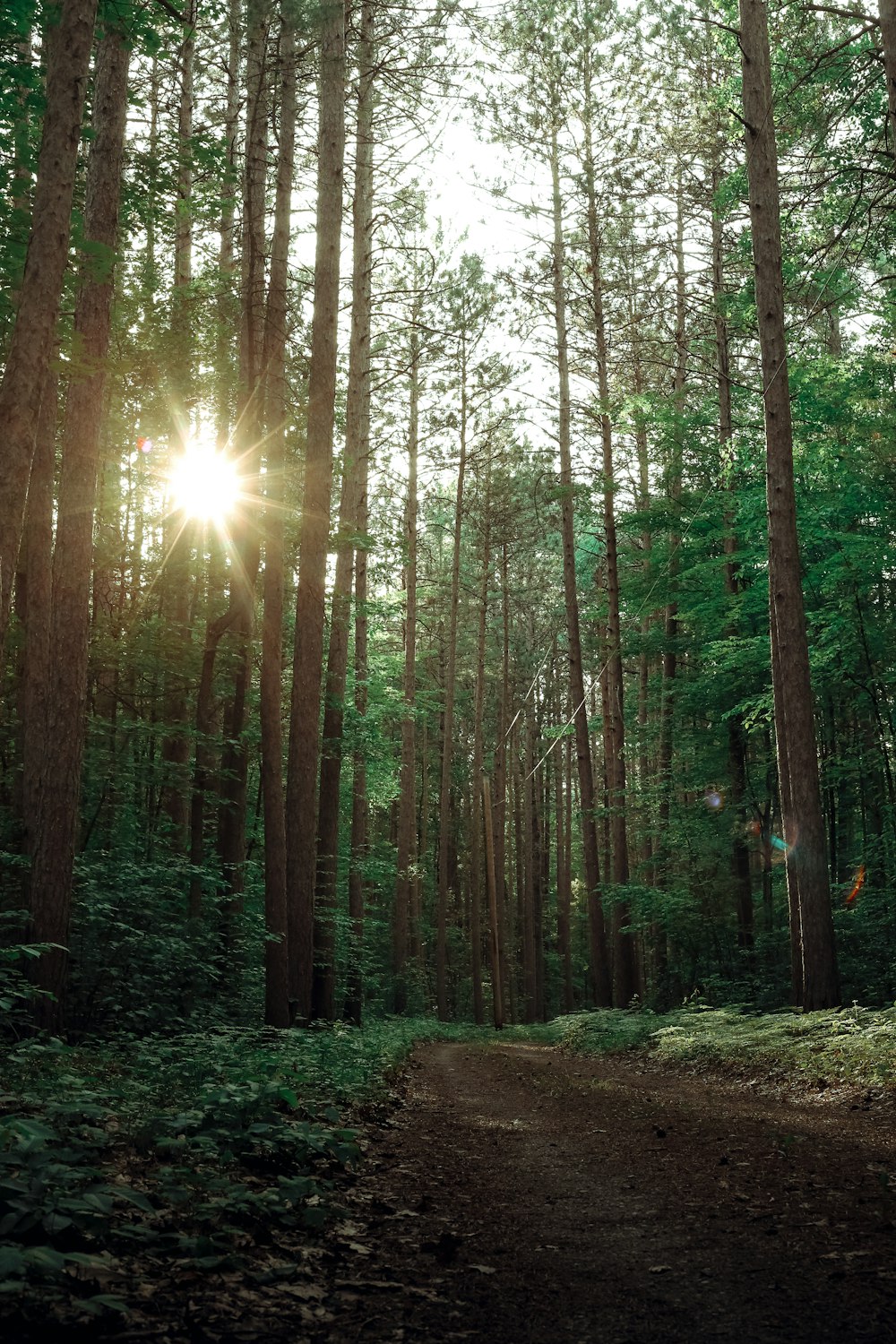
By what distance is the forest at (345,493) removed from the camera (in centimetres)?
890

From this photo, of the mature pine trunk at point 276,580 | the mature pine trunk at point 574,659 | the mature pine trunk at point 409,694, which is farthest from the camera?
the mature pine trunk at point 409,694

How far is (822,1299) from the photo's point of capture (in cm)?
310

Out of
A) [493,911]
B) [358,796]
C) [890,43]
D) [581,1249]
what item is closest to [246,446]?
[890,43]

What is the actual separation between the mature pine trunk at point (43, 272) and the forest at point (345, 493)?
0.10 feet

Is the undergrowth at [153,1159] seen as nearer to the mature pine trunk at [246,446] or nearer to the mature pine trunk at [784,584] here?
the mature pine trunk at [784,584]

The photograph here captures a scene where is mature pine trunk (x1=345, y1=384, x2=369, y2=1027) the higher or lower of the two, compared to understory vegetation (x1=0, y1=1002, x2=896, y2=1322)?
higher

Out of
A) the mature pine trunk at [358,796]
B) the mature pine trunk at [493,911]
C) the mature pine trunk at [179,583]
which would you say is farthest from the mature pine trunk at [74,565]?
the mature pine trunk at [493,911]

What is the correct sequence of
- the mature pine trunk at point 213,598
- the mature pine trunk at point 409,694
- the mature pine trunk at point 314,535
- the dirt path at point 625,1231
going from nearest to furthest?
1. the dirt path at point 625,1231
2. the mature pine trunk at point 314,535
3. the mature pine trunk at point 213,598
4. the mature pine trunk at point 409,694

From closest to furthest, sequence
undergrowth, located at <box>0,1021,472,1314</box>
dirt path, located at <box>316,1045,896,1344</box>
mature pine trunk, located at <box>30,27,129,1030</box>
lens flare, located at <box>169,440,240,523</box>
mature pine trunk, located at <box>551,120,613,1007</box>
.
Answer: undergrowth, located at <box>0,1021,472,1314</box>, dirt path, located at <box>316,1045,896,1344</box>, mature pine trunk, located at <box>30,27,129,1030</box>, lens flare, located at <box>169,440,240,523</box>, mature pine trunk, located at <box>551,120,613,1007</box>

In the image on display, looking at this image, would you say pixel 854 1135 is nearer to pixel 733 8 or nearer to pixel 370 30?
pixel 733 8

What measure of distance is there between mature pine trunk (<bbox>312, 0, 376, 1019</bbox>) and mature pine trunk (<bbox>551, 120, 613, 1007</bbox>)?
14.6 ft

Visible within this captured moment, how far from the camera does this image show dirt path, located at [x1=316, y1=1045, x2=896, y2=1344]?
2.98 m

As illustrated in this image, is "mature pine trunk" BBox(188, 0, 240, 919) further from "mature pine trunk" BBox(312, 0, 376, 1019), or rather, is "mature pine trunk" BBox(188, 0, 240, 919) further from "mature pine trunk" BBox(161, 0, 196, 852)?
"mature pine trunk" BBox(312, 0, 376, 1019)

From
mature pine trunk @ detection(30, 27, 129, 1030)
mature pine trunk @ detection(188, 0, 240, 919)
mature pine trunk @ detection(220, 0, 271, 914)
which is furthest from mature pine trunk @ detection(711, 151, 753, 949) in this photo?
mature pine trunk @ detection(30, 27, 129, 1030)
